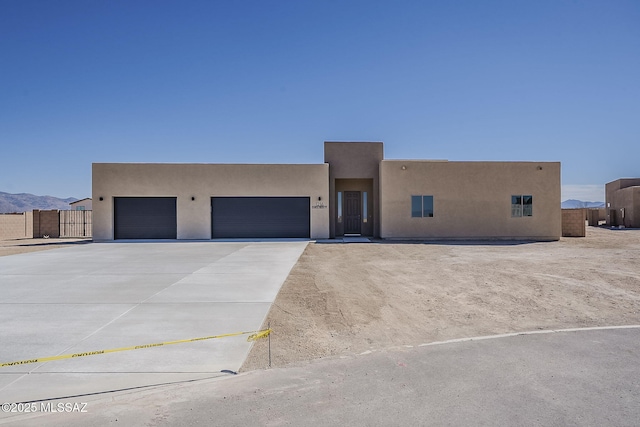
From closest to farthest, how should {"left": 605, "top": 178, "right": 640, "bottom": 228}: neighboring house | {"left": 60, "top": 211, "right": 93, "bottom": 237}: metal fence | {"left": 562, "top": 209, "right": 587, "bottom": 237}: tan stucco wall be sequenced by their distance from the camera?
{"left": 562, "top": 209, "right": 587, "bottom": 237}: tan stucco wall → {"left": 60, "top": 211, "right": 93, "bottom": 237}: metal fence → {"left": 605, "top": 178, "right": 640, "bottom": 228}: neighboring house

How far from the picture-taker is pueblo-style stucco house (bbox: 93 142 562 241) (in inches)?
869

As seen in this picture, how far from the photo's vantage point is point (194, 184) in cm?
2209

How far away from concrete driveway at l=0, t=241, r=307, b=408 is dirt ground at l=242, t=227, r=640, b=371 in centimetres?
57

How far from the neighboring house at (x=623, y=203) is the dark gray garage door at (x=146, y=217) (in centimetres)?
3682

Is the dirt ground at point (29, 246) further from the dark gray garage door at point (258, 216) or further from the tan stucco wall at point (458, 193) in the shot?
the tan stucco wall at point (458, 193)

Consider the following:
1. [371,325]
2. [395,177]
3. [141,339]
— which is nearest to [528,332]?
[371,325]

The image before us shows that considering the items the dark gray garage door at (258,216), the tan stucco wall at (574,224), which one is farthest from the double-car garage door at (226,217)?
the tan stucco wall at (574,224)

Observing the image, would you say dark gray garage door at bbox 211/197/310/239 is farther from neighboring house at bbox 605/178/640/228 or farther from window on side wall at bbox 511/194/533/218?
neighboring house at bbox 605/178/640/228

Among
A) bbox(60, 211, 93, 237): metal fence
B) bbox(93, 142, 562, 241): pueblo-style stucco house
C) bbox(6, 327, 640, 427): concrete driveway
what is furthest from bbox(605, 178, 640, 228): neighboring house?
bbox(60, 211, 93, 237): metal fence

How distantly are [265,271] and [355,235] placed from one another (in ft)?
44.2

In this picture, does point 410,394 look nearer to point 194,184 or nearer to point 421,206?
point 421,206

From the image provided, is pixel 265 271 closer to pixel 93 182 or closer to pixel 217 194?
pixel 217 194

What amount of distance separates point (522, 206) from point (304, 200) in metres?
11.7

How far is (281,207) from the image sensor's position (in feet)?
74.1
